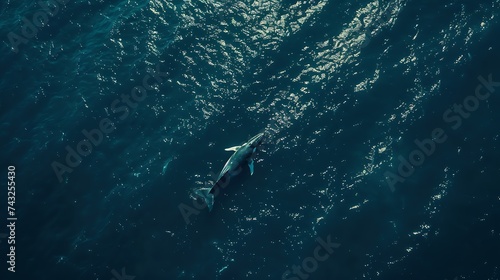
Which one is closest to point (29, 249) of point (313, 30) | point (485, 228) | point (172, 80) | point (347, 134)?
point (172, 80)

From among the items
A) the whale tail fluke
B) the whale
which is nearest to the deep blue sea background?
the whale tail fluke

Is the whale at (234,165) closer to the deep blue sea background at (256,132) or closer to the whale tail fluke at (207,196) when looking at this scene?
the whale tail fluke at (207,196)

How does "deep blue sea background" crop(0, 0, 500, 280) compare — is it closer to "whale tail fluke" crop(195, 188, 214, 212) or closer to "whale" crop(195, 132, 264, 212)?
"whale tail fluke" crop(195, 188, 214, 212)

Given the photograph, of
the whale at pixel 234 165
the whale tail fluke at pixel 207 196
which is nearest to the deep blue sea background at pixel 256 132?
the whale tail fluke at pixel 207 196

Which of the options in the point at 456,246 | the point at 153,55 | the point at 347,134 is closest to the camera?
the point at 456,246

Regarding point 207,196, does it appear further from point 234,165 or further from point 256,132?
point 256,132

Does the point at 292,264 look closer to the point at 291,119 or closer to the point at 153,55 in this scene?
the point at 291,119
